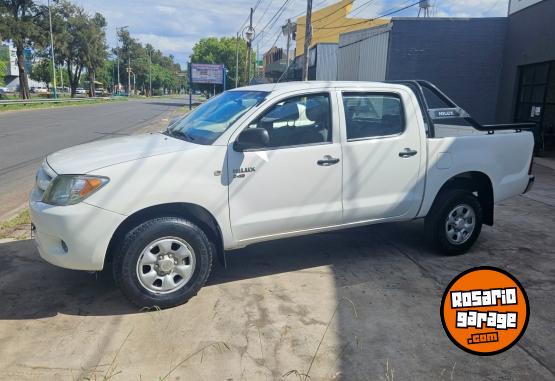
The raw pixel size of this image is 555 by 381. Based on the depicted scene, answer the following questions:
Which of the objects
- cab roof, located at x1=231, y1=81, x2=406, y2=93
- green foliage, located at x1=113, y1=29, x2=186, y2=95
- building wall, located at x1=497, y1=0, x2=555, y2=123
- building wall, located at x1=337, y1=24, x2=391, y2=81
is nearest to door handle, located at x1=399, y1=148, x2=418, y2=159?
cab roof, located at x1=231, y1=81, x2=406, y2=93

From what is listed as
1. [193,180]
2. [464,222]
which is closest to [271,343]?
[193,180]

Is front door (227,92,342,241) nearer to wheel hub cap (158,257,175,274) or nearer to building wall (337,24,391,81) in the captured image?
wheel hub cap (158,257,175,274)

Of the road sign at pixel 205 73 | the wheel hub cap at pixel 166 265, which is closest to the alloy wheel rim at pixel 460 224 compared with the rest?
the wheel hub cap at pixel 166 265

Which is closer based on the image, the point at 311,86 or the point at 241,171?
the point at 241,171

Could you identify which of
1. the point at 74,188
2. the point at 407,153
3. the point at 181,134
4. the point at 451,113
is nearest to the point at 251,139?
the point at 181,134

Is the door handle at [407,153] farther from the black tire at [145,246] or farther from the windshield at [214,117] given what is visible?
the black tire at [145,246]

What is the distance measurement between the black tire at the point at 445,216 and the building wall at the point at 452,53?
1219 centimetres

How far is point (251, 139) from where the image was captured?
3846 millimetres

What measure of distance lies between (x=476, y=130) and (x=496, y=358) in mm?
2945

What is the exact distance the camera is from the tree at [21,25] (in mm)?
41562

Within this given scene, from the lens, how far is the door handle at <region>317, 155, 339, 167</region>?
13.9ft

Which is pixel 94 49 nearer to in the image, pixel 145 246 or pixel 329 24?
pixel 329 24

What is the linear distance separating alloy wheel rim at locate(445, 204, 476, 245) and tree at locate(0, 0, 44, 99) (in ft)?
152

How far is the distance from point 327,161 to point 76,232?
7.08ft
